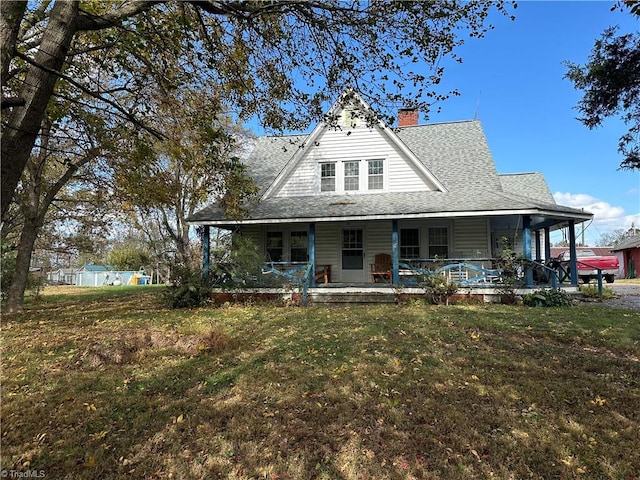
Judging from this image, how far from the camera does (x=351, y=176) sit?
1512cm

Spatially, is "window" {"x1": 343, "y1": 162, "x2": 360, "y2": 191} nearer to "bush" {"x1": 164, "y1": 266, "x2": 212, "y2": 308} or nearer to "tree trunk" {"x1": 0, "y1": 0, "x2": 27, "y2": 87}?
"bush" {"x1": 164, "y1": 266, "x2": 212, "y2": 308}

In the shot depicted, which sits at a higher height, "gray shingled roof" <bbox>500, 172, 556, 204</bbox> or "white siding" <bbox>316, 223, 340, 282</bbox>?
"gray shingled roof" <bbox>500, 172, 556, 204</bbox>

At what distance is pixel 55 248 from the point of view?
17.7 m

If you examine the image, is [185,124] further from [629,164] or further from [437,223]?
[437,223]

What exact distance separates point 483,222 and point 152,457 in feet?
44.2

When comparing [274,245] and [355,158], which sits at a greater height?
[355,158]

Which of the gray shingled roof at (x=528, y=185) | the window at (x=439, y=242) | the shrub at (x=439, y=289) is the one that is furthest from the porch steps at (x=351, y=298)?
the gray shingled roof at (x=528, y=185)

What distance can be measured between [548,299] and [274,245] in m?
9.84

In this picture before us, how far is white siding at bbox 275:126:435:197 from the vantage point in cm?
1458

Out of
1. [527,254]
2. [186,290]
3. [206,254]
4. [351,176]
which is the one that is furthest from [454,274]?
[186,290]

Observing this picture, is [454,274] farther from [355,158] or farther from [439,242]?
[355,158]

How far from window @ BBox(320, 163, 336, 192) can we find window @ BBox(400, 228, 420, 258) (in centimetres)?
325

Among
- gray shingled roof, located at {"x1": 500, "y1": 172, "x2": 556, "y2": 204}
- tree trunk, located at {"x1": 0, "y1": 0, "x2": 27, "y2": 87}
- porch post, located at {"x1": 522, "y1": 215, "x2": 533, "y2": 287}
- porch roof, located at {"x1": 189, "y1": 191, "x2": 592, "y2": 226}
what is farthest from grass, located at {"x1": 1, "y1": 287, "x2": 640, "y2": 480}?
gray shingled roof, located at {"x1": 500, "y1": 172, "x2": 556, "y2": 204}

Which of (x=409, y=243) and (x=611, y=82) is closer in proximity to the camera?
(x=611, y=82)
